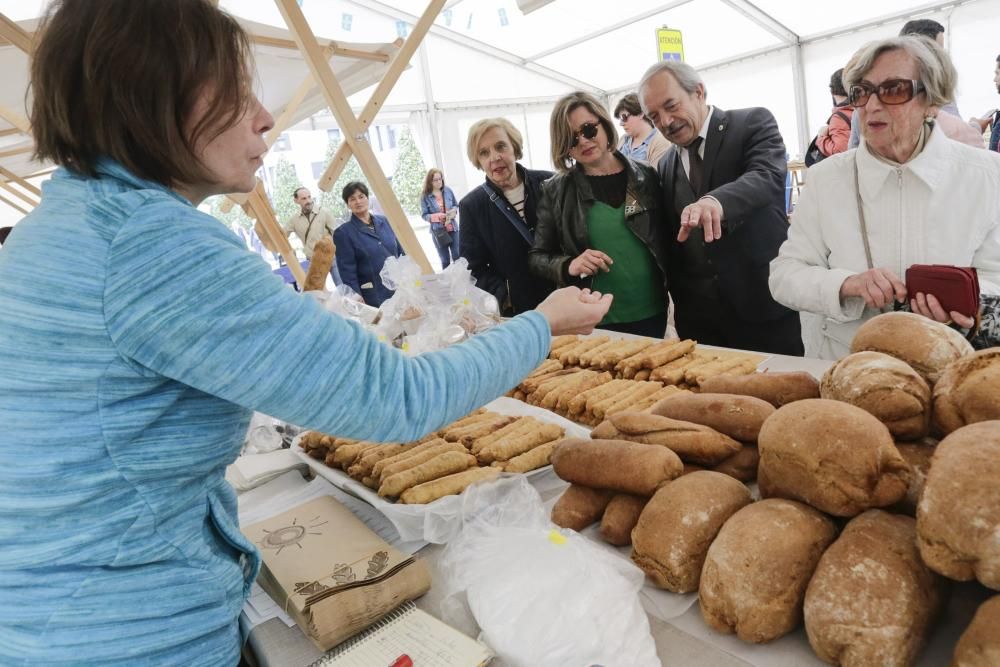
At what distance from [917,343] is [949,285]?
25.1 inches

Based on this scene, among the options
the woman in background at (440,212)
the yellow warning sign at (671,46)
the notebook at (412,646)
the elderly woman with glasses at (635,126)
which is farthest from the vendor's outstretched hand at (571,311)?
the woman in background at (440,212)

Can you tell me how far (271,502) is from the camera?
202cm

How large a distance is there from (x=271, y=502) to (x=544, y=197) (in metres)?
2.27

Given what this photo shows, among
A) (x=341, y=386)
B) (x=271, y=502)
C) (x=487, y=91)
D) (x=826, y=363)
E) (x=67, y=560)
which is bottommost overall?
(x=271, y=502)

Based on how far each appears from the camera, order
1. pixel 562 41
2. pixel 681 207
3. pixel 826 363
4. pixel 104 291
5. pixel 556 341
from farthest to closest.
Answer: pixel 562 41
pixel 681 207
pixel 556 341
pixel 826 363
pixel 104 291

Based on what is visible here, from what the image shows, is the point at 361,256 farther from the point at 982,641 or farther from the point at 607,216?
the point at 982,641

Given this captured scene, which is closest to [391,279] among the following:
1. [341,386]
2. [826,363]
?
[826,363]

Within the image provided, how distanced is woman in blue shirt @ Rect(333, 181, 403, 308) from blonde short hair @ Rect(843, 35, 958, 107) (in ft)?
16.4

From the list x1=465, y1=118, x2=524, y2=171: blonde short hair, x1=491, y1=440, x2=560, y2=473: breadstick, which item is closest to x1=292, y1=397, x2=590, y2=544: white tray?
x1=491, y1=440, x2=560, y2=473: breadstick

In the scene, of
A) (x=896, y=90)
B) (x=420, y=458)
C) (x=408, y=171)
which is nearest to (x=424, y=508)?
(x=420, y=458)

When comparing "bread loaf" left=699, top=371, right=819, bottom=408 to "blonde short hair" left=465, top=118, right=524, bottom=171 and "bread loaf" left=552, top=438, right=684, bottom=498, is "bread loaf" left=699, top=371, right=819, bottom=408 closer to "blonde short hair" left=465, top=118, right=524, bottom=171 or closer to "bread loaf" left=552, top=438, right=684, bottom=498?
"bread loaf" left=552, top=438, right=684, bottom=498

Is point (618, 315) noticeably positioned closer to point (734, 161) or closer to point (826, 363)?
point (734, 161)

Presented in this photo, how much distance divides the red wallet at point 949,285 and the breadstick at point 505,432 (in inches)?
48.5

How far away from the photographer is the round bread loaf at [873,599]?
87cm
